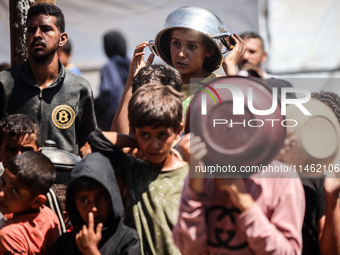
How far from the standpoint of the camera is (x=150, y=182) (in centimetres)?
335

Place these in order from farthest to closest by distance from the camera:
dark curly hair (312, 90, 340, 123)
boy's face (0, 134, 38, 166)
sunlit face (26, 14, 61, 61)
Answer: sunlit face (26, 14, 61, 61) < boy's face (0, 134, 38, 166) < dark curly hair (312, 90, 340, 123)

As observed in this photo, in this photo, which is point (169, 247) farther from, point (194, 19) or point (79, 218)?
point (194, 19)

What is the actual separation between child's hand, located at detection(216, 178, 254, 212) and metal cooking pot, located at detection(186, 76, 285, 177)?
0.12 feet

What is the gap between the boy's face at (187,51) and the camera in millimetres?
4391

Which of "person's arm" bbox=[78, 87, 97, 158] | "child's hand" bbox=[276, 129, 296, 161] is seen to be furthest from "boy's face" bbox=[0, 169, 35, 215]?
"person's arm" bbox=[78, 87, 97, 158]

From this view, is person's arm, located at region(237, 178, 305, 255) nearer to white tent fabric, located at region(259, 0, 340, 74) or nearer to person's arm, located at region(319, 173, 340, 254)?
person's arm, located at region(319, 173, 340, 254)

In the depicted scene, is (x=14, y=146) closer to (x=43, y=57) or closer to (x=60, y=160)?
(x=60, y=160)

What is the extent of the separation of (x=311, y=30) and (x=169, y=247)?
4.61 meters

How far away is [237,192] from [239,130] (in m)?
0.25

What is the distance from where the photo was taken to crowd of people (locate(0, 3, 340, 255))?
282cm

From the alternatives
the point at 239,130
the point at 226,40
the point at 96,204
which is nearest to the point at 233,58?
the point at 226,40

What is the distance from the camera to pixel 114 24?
8.32m

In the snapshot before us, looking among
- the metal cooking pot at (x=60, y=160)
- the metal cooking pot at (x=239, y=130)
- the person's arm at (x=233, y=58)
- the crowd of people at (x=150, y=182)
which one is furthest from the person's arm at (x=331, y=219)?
the metal cooking pot at (x=60, y=160)

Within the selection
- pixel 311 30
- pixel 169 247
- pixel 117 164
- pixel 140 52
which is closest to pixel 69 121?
pixel 140 52
